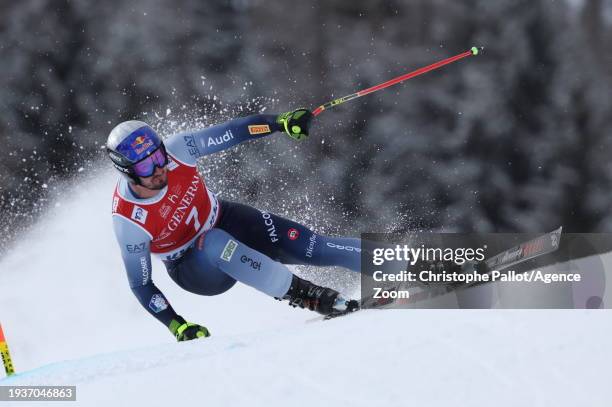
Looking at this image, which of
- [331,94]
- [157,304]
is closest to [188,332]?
[157,304]

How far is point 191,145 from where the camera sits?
3463 mm

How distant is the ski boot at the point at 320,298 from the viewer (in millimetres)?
3361

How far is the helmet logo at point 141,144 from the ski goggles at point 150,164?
0.13 feet

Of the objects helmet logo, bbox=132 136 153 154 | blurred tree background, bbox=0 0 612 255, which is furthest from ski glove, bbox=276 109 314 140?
blurred tree background, bbox=0 0 612 255

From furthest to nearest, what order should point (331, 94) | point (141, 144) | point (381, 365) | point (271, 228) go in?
point (331, 94) < point (271, 228) < point (141, 144) < point (381, 365)

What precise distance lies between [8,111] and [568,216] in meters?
4.41

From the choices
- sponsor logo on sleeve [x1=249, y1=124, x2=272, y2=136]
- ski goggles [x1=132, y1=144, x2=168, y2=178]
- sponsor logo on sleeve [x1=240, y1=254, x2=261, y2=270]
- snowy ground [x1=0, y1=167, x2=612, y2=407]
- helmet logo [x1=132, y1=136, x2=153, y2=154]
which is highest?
sponsor logo on sleeve [x1=249, y1=124, x2=272, y2=136]

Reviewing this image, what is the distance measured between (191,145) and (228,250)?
0.53m

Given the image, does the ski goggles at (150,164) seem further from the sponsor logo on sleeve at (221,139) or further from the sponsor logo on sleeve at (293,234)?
the sponsor logo on sleeve at (293,234)

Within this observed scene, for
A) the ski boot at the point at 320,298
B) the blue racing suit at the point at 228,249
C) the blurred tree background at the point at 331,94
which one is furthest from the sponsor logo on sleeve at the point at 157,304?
the blurred tree background at the point at 331,94

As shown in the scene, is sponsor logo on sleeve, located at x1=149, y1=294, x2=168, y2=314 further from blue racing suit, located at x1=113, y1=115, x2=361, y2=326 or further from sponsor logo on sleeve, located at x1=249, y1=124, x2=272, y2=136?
sponsor logo on sleeve, located at x1=249, y1=124, x2=272, y2=136

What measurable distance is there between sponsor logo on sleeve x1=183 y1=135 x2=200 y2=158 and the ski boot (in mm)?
733

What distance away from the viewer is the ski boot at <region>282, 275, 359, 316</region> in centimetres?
336

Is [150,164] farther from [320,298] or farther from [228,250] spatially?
[320,298]
